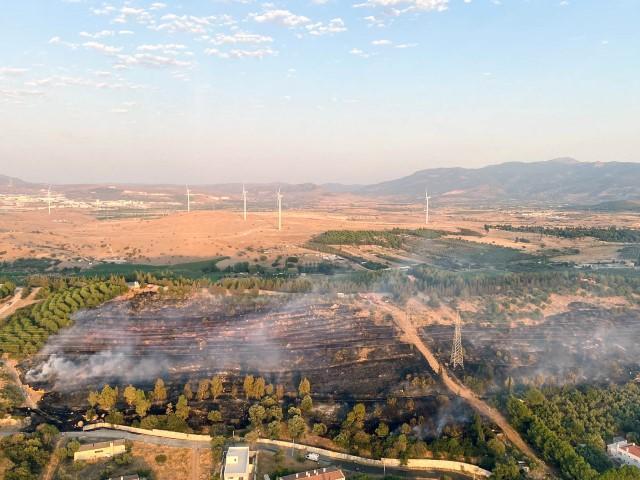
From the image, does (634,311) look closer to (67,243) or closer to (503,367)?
(503,367)

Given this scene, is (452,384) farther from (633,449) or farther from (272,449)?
(272,449)

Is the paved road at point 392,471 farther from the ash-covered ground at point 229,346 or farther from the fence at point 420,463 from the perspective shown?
the ash-covered ground at point 229,346

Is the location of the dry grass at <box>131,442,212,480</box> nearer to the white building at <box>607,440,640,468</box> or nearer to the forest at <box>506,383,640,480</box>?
the forest at <box>506,383,640,480</box>

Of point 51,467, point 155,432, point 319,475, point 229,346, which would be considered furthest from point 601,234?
point 51,467

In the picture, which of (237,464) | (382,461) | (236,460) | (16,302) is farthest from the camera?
(16,302)

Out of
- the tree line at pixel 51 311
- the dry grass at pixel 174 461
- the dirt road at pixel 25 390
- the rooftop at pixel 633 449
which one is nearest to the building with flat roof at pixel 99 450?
the dry grass at pixel 174 461

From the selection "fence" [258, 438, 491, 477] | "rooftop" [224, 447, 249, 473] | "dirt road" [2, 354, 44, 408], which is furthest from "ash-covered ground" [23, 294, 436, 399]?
"rooftop" [224, 447, 249, 473]
